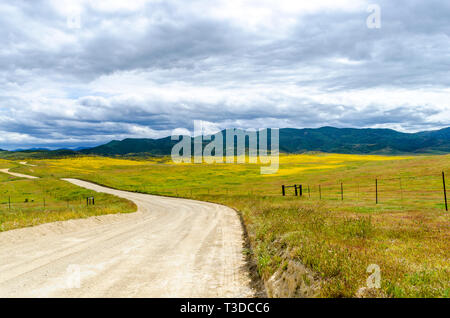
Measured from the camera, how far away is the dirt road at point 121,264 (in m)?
9.07

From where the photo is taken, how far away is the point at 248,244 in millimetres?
16844

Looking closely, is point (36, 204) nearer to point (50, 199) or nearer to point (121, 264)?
point (50, 199)

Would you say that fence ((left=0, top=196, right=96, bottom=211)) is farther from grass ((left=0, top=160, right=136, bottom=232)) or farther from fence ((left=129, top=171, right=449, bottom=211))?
fence ((left=129, top=171, right=449, bottom=211))

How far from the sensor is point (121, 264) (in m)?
12.0

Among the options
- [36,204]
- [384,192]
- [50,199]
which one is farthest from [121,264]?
[50,199]

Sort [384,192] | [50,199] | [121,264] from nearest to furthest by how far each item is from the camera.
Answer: [121,264]
[384,192]
[50,199]

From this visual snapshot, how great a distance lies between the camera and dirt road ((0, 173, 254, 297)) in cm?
907

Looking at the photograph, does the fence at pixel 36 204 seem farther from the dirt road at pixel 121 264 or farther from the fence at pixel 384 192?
the dirt road at pixel 121 264

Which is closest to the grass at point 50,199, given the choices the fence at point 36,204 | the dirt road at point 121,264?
the fence at point 36,204

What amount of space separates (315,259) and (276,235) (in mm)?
5697

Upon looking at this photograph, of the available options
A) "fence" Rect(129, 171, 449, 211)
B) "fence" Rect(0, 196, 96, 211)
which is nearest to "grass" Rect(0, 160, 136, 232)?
"fence" Rect(0, 196, 96, 211)

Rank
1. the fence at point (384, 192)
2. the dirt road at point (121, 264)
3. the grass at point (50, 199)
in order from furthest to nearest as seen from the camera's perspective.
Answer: the grass at point (50, 199) → the fence at point (384, 192) → the dirt road at point (121, 264)
